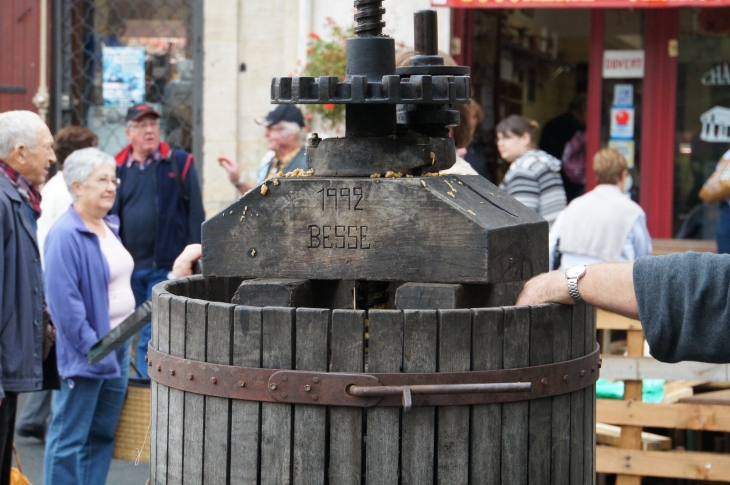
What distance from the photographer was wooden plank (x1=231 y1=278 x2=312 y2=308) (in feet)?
8.47

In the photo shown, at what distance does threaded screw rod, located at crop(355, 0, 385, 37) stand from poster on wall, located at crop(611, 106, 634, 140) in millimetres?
6649

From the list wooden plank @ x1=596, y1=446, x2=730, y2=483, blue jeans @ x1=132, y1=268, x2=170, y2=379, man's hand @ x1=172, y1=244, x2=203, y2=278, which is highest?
man's hand @ x1=172, y1=244, x2=203, y2=278

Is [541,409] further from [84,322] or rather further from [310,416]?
[84,322]

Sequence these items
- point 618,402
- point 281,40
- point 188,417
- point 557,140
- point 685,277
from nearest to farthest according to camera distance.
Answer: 1. point 685,277
2. point 188,417
3. point 618,402
4. point 281,40
5. point 557,140

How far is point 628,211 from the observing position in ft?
19.7

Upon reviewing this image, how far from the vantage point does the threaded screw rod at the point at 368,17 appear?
8.81 feet

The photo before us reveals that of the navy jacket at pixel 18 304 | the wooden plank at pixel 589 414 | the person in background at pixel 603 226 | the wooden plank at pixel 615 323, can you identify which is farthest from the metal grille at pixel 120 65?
the wooden plank at pixel 589 414

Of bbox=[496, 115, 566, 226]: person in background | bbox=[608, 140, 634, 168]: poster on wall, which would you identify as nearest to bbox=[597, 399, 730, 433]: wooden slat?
bbox=[496, 115, 566, 226]: person in background

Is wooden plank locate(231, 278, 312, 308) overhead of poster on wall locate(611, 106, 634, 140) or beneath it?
beneath

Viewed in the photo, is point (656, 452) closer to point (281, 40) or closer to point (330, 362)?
point (330, 362)

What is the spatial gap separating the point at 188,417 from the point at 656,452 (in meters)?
3.18

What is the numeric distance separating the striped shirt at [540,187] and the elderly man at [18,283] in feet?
10.6

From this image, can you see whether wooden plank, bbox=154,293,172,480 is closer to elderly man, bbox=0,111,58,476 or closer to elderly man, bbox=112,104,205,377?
elderly man, bbox=0,111,58,476

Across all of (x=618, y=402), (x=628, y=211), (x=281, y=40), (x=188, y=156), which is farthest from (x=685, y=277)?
(x=281, y=40)
